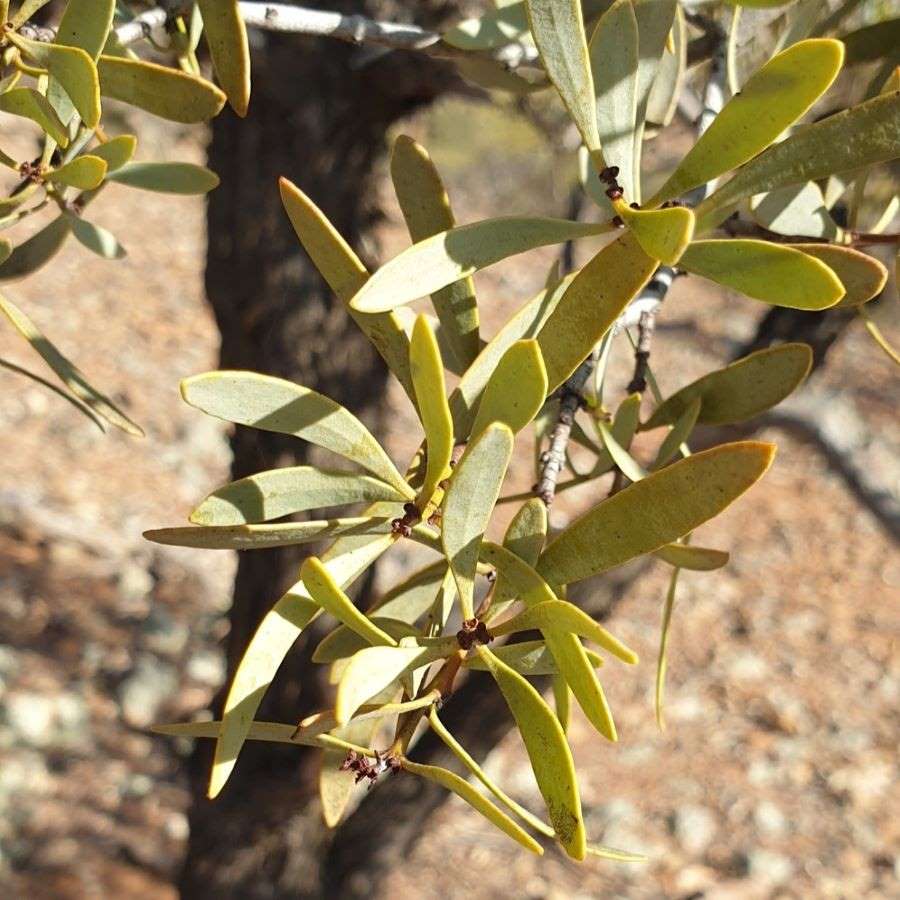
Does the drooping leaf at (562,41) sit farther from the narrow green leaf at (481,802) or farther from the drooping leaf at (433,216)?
the narrow green leaf at (481,802)

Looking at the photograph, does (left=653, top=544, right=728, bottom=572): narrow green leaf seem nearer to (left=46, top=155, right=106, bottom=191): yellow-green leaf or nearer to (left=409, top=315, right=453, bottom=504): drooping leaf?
(left=409, top=315, right=453, bottom=504): drooping leaf

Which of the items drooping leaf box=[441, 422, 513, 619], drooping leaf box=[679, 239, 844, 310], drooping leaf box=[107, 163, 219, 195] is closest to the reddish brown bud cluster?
drooping leaf box=[441, 422, 513, 619]

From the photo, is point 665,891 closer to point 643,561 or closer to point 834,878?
point 834,878

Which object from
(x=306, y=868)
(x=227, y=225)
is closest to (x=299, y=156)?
(x=227, y=225)

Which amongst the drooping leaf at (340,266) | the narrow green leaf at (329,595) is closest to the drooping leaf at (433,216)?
the drooping leaf at (340,266)

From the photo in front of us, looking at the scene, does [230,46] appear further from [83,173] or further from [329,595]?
[329,595]

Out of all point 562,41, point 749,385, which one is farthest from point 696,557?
point 562,41
